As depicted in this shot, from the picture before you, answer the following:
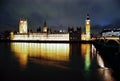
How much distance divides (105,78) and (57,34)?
121 metres

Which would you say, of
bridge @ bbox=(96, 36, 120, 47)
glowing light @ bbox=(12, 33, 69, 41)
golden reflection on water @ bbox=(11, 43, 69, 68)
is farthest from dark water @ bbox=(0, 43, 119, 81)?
glowing light @ bbox=(12, 33, 69, 41)

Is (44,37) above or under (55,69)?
above

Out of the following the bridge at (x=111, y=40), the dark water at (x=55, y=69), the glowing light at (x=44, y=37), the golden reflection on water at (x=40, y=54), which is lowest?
the dark water at (x=55, y=69)

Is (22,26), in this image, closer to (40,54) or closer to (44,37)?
(44,37)

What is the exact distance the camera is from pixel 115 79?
15.9m

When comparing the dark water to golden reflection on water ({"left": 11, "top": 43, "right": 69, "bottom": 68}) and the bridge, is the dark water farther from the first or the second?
the bridge

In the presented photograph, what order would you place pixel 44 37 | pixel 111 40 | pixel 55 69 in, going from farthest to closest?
pixel 44 37
pixel 111 40
pixel 55 69

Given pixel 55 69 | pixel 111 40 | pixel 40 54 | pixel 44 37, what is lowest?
pixel 55 69

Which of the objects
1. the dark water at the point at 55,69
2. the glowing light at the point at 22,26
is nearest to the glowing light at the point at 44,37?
the glowing light at the point at 22,26

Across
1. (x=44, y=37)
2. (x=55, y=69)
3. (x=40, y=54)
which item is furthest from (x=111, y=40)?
(x=44, y=37)

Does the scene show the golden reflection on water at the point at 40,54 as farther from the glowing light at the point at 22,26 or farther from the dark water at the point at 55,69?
the glowing light at the point at 22,26

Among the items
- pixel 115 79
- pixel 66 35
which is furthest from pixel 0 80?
pixel 66 35

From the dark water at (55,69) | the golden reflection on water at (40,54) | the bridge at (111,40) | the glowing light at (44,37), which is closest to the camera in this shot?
the dark water at (55,69)

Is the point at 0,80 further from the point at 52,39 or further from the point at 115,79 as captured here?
the point at 52,39
